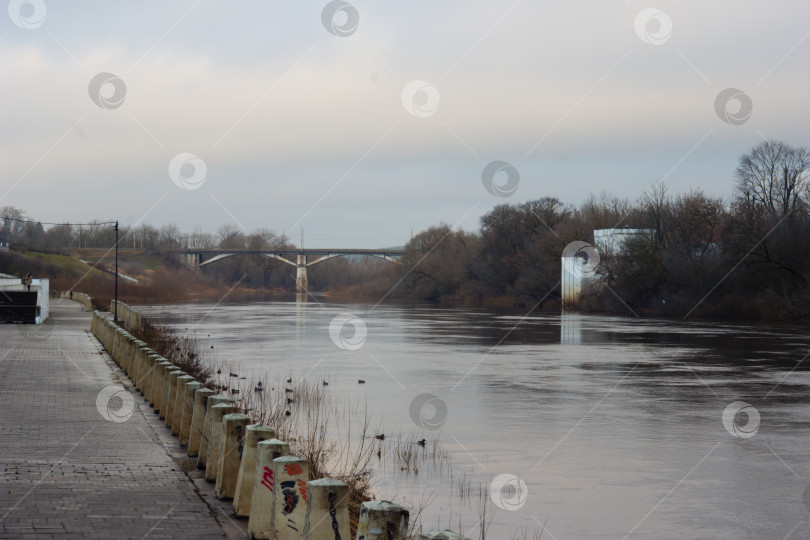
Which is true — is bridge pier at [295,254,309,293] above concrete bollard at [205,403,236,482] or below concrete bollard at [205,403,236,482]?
above

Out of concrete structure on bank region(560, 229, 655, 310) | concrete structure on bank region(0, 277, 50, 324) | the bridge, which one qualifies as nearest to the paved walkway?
concrete structure on bank region(0, 277, 50, 324)

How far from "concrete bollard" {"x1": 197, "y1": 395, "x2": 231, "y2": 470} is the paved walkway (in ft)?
0.72

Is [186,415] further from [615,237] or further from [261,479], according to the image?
[615,237]

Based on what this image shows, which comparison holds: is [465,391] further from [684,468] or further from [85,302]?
[85,302]

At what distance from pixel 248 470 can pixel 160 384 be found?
20.4 feet

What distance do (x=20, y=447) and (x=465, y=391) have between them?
1207cm

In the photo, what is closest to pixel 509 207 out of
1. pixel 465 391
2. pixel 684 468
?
pixel 465 391

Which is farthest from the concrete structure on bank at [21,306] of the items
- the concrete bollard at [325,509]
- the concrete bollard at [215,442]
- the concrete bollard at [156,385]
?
the concrete bollard at [325,509]

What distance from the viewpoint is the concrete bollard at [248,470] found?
304 inches

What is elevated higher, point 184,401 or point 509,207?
point 509,207

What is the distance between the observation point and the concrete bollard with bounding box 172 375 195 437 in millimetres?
11367

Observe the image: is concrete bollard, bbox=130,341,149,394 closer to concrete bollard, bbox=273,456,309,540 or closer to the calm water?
the calm water

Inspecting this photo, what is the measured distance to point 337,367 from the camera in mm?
25781

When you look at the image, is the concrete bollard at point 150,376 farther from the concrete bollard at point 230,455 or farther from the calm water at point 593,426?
the concrete bollard at point 230,455
